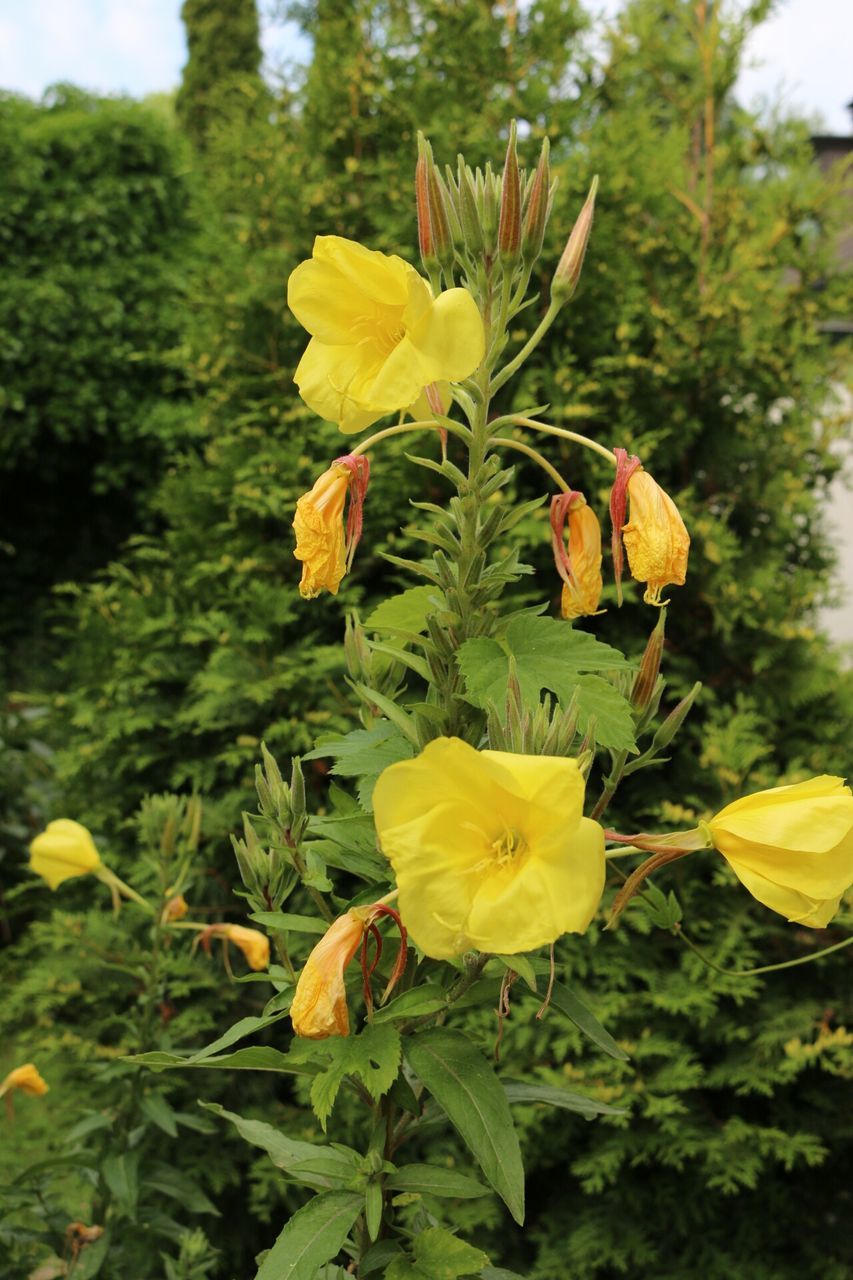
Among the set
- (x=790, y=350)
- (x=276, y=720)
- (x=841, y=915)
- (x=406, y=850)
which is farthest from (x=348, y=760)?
(x=790, y=350)

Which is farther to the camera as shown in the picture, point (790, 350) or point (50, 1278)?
point (790, 350)

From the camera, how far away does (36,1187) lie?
194 cm

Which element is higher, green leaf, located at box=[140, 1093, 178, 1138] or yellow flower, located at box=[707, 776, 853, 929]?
yellow flower, located at box=[707, 776, 853, 929]

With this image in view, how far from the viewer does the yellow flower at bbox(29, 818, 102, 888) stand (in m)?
1.92

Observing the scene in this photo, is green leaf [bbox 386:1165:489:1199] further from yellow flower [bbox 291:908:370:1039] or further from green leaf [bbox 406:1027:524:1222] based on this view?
yellow flower [bbox 291:908:370:1039]

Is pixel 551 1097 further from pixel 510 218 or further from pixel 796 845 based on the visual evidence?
pixel 510 218

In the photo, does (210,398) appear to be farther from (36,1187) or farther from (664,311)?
(36,1187)

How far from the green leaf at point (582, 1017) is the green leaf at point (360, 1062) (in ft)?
0.58

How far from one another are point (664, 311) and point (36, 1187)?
8.24 feet

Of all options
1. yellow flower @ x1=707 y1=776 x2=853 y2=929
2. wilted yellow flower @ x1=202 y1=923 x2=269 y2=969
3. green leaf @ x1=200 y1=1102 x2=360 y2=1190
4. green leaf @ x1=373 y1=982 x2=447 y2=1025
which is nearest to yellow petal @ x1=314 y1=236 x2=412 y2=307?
yellow flower @ x1=707 y1=776 x2=853 y2=929

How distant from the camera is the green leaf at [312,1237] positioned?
93cm

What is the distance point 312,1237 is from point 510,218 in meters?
1.01

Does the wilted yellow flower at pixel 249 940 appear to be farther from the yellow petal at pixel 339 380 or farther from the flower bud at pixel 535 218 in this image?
the flower bud at pixel 535 218

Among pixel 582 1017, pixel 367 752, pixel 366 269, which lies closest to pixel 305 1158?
pixel 582 1017
